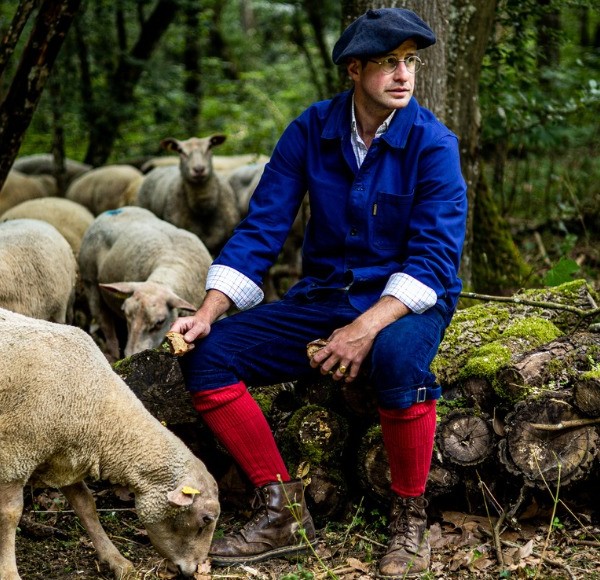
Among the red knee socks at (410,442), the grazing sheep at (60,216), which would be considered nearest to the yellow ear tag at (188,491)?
the red knee socks at (410,442)

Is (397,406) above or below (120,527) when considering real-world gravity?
above

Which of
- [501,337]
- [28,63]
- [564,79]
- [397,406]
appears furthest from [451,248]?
[564,79]

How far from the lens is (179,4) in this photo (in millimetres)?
13133

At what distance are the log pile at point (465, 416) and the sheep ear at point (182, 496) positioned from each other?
884mm

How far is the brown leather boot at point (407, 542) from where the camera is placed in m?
3.85

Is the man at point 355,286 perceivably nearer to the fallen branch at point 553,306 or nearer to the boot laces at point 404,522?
the boot laces at point 404,522

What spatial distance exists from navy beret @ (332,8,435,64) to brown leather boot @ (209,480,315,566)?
2.19 m

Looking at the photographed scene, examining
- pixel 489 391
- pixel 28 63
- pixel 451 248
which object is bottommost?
pixel 489 391

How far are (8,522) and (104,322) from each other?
4355 mm

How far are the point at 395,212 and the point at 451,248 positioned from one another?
36 cm

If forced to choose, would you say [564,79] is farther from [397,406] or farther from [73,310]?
[397,406]

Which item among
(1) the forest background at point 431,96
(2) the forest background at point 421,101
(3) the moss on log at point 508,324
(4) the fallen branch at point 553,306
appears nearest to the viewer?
(3) the moss on log at point 508,324

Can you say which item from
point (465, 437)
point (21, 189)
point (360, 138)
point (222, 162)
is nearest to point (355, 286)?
point (360, 138)

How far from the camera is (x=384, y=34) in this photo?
→ 394 cm
